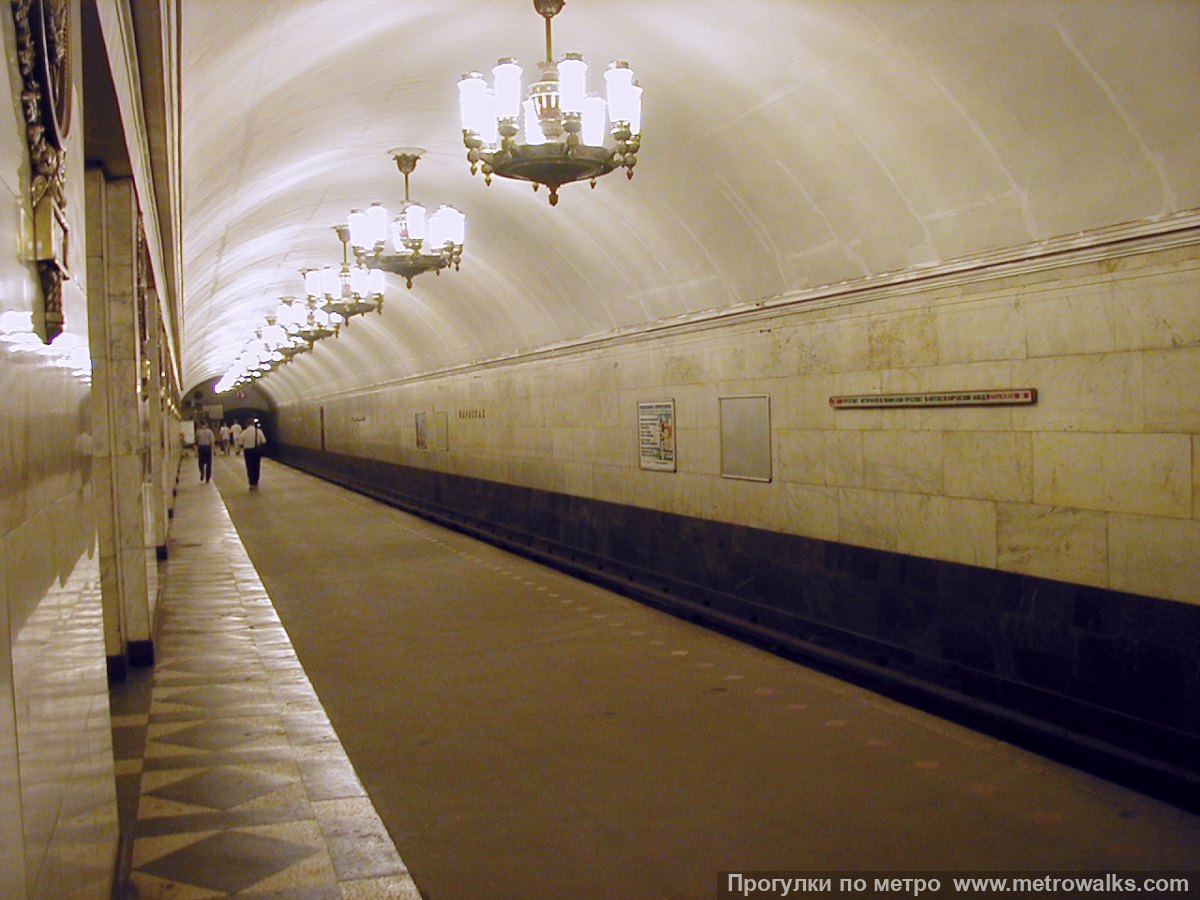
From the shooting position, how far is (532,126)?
6.42 m

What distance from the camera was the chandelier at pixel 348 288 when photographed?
44.1 feet

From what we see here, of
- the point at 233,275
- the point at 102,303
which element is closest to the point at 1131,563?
the point at 102,303

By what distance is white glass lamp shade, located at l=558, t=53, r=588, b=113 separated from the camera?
6078 mm

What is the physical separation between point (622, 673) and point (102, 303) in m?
4.51

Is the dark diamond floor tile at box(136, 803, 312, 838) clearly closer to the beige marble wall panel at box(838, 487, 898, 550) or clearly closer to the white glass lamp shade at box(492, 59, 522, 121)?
the white glass lamp shade at box(492, 59, 522, 121)

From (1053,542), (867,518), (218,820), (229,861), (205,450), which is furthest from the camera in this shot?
(205,450)

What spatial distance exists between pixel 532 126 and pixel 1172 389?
3946 mm

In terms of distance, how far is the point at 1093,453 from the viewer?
5.87 metres

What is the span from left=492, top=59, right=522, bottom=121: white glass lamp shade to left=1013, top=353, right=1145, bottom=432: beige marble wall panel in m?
3.51

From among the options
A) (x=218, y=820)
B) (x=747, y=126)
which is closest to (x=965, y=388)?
(x=747, y=126)

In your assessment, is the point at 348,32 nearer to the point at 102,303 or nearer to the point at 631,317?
the point at 102,303

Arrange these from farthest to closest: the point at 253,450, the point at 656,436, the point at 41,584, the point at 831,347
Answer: the point at 253,450, the point at 656,436, the point at 831,347, the point at 41,584

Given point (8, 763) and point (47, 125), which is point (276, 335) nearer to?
point (47, 125)

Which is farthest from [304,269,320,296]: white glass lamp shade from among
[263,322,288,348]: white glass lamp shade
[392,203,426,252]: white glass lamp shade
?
[263,322,288,348]: white glass lamp shade
